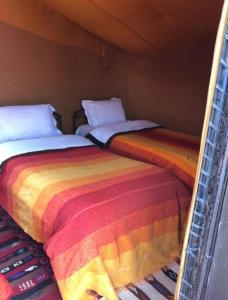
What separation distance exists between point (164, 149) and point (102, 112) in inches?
43.5

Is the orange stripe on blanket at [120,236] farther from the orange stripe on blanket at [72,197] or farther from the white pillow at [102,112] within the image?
the white pillow at [102,112]

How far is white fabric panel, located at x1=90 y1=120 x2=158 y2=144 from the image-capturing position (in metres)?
3.10

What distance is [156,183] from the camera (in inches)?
78.0

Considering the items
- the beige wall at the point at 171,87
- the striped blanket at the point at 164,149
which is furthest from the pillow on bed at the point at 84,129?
the beige wall at the point at 171,87

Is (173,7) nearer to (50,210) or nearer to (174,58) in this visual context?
(174,58)

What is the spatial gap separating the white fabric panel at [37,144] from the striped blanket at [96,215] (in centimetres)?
12

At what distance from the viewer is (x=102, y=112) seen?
3445 millimetres

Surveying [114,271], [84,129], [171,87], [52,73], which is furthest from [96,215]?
[171,87]

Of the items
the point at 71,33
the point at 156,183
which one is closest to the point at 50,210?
the point at 156,183

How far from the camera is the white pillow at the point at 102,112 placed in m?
3.39

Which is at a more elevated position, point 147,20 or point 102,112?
point 147,20

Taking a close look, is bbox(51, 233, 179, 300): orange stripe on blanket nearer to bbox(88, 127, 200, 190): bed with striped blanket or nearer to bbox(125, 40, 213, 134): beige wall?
bbox(88, 127, 200, 190): bed with striped blanket

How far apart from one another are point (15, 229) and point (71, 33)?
2.25 m

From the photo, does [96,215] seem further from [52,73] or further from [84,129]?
[52,73]
